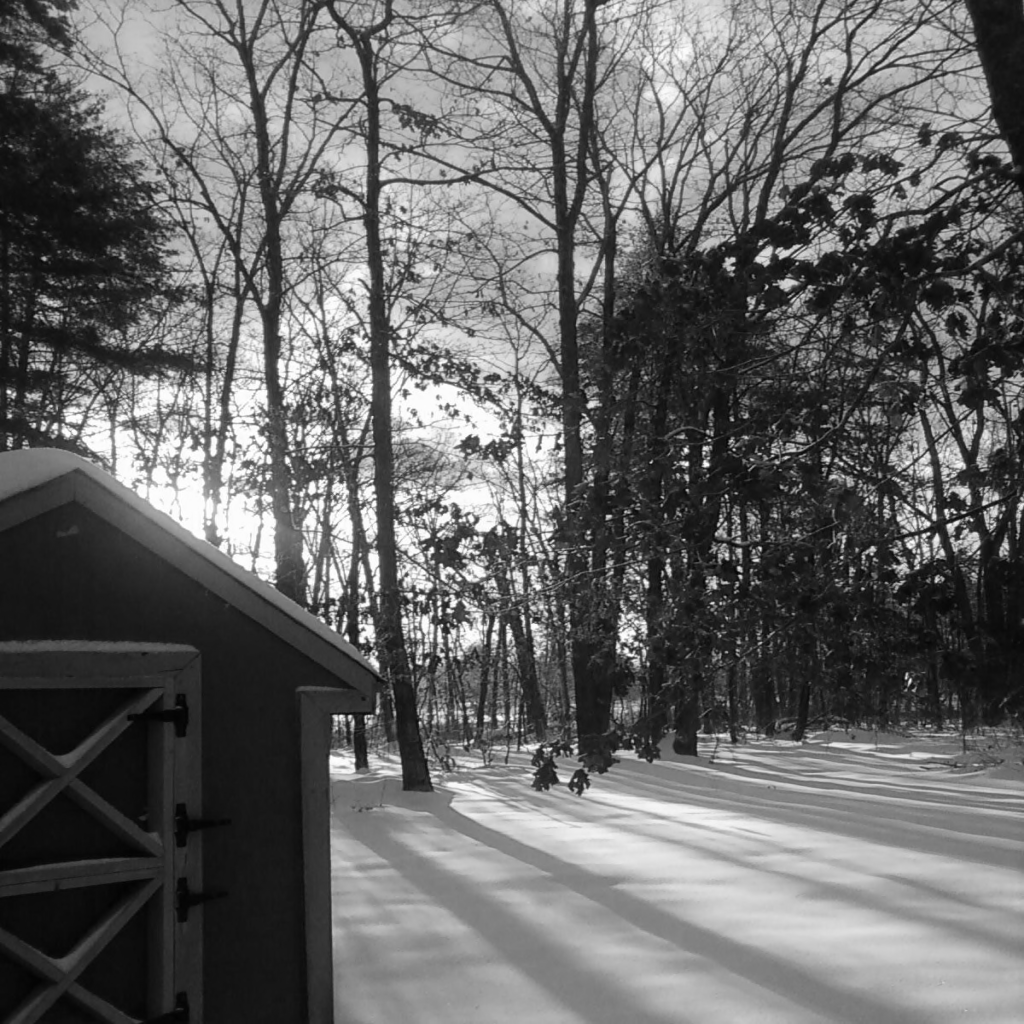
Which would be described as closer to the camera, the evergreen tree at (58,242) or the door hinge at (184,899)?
the door hinge at (184,899)

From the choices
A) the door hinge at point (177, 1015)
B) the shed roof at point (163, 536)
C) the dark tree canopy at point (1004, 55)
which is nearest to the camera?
the shed roof at point (163, 536)

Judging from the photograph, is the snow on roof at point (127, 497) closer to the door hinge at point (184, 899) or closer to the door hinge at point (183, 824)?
the door hinge at point (183, 824)

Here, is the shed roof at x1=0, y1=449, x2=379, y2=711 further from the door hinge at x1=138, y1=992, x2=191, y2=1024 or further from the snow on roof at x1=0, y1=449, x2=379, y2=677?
the door hinge at x1=138, y1=992, x2=191, y2=1024

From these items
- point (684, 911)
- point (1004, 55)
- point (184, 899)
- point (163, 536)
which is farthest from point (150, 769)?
point (1004, 55)

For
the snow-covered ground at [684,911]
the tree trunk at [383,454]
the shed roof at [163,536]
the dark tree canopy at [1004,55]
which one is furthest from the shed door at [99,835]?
the tree trunk at [383,454]

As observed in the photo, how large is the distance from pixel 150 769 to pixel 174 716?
0.79 feet

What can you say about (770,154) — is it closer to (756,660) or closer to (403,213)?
(403,213)

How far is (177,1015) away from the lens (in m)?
3.98

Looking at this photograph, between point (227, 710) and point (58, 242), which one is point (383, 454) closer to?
point (58, 242)

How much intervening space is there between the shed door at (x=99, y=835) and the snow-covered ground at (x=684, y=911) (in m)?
1.26

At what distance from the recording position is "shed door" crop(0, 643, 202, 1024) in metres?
3.66

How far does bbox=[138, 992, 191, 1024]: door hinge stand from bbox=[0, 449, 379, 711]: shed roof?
149 cm

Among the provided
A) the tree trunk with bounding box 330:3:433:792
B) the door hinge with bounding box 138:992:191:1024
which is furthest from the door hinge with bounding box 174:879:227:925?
the tree trunk with bounding box 330:3:433:792

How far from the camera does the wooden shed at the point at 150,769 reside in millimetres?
3727
